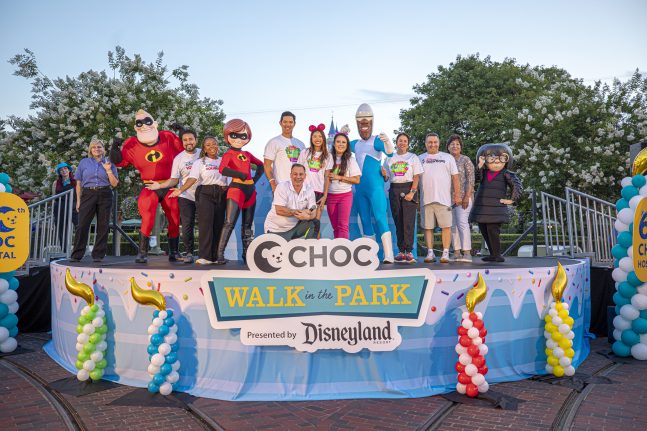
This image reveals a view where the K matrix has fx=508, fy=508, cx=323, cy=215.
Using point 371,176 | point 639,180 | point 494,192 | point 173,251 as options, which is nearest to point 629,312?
point 639,180

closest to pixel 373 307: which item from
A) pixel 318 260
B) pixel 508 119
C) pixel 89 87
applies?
pixel 318 260

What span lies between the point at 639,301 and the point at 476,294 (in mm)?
2913

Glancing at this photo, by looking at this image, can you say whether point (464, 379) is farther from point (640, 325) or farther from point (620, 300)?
point (620, 300)

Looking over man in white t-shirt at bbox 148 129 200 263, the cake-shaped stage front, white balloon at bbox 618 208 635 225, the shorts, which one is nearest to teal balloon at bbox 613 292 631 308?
white balloon at bbox 618 208 635 225

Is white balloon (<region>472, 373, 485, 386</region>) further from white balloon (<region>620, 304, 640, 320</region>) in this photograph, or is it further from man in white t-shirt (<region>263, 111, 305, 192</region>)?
man in white t-shirt (<region>263, 111, 305, 192</region>)

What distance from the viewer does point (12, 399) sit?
16.0 feet

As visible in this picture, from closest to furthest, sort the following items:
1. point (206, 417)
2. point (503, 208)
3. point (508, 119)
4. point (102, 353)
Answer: point (206, 417) < point (102, 353) < point (503, 208) < point (508, 119)

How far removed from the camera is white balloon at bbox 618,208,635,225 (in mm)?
6637

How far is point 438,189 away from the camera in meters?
6.32

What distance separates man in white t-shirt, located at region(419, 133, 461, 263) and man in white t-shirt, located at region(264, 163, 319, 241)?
169 centimetres

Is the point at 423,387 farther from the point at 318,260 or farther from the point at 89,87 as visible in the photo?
the point at 89,87

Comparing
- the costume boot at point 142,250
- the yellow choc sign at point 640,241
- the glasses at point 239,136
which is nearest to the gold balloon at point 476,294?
the yellow choc sign at point 640,241

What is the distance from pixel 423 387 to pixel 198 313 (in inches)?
90.2

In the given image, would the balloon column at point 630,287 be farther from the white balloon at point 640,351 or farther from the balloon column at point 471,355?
the balloon column at point 471,355
